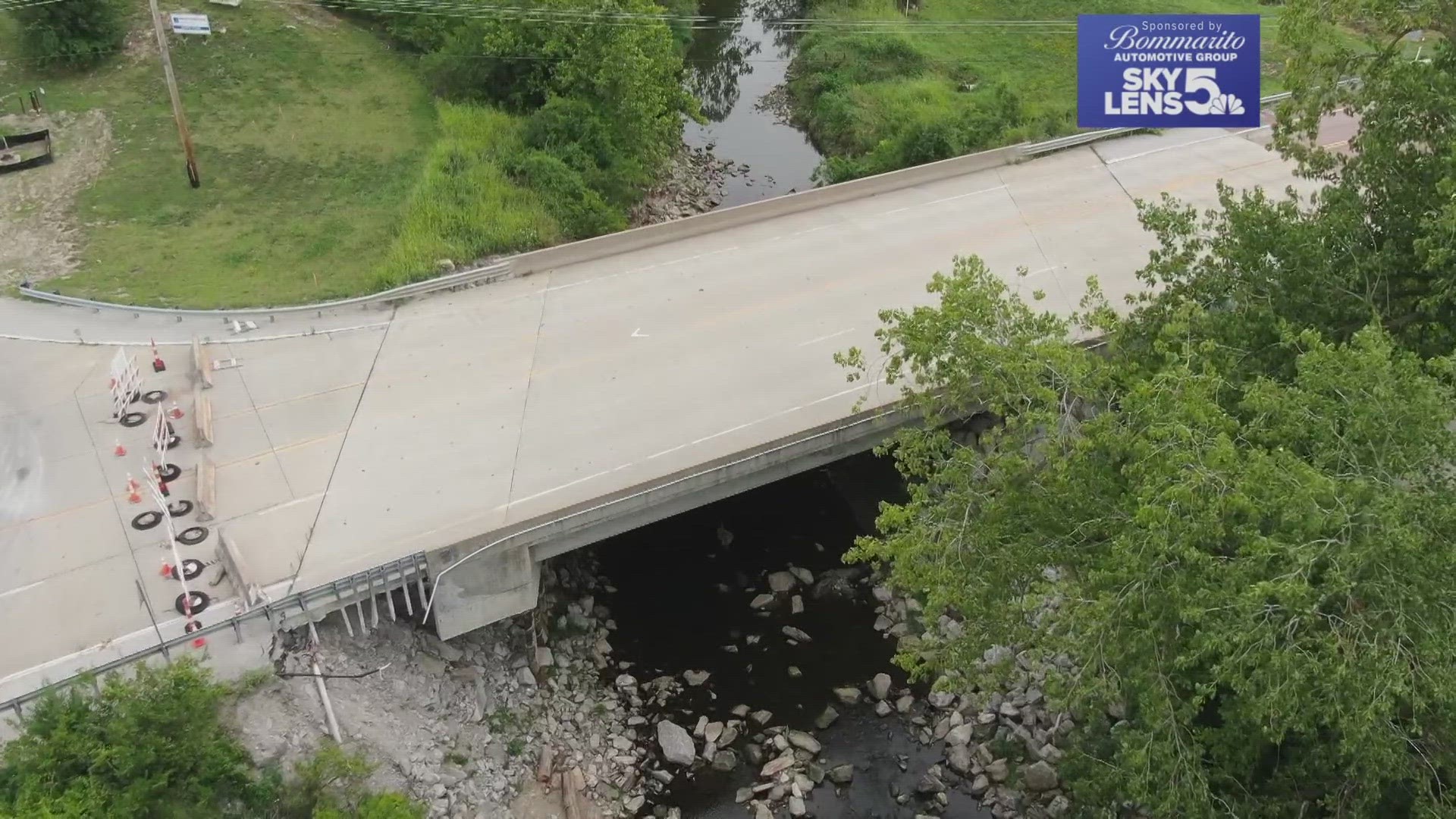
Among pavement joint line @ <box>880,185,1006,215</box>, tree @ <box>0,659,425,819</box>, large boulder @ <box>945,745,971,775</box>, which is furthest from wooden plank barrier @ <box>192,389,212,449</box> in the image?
pavement joint line @ <box>880,185,1006,215</box>

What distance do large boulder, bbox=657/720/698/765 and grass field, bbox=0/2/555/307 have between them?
1175cm

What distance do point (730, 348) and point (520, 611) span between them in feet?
22.5

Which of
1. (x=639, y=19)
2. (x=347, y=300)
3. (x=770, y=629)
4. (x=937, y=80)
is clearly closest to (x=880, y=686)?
(x=770, y=629)

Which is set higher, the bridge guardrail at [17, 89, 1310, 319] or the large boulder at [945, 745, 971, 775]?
the bridge guardrail at [17, 89, 1310, 319]

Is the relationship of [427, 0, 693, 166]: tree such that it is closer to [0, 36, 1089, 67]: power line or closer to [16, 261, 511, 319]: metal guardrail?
[0, 36, 1089, 67]: power line

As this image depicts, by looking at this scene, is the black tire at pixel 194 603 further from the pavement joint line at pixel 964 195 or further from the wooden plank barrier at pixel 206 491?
the pavement joint line at pixel 964 195

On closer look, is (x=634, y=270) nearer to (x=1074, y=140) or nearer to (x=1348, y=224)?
(x=1348, y=224)

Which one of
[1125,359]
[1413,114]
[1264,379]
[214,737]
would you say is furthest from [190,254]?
[1413,114]

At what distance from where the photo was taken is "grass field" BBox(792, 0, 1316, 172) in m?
34.5

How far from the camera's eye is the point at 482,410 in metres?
19.0

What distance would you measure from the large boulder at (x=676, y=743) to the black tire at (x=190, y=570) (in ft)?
26.3

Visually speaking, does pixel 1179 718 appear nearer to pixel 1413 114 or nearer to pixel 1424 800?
pixel 1424 800

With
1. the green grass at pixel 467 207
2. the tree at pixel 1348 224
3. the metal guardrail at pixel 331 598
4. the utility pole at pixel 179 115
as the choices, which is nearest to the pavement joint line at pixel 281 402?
the green grass at pixel 467 207

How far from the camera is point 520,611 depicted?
660 inches
